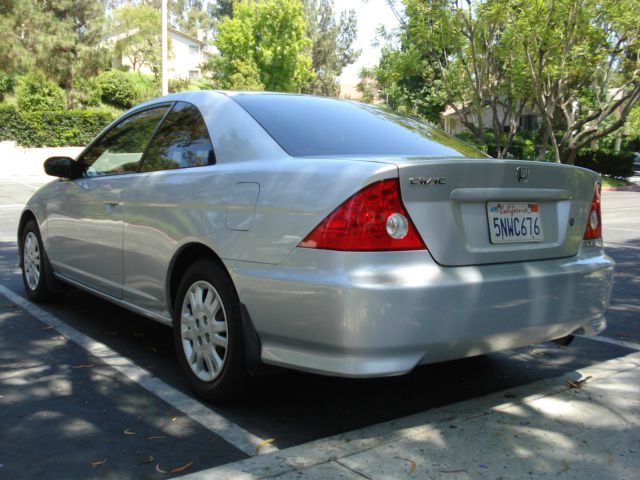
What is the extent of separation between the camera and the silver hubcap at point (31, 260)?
5.72m

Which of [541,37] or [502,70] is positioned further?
[502,70]

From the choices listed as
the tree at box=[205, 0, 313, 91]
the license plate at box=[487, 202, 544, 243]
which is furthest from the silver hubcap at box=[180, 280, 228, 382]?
the tree at box=[205, 0, 313, 91]

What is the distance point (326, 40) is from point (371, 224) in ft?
250

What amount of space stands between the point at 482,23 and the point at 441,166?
2024cm

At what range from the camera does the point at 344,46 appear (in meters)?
78.6

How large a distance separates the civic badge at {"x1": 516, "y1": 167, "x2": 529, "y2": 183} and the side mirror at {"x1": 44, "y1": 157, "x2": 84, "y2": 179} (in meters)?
3.25

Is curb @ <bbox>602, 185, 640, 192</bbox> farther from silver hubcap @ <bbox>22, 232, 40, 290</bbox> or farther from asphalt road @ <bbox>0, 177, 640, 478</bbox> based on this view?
silver hubcap @ <bbox>22, 232, 40, 290</bbox>

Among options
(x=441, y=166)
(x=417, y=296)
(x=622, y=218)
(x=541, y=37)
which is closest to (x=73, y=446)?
(x=417, y=296)

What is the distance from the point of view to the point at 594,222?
12.1 feet

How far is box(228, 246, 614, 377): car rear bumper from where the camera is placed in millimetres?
2799

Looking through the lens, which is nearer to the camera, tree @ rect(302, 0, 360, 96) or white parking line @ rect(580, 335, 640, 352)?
white parking line @ rect(580, 335, 640, 352)

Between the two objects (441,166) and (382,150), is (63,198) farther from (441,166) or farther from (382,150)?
(441,166)

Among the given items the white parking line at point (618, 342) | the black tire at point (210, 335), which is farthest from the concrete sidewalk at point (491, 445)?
the white parking line at point (618, 342)

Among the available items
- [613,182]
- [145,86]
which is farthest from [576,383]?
[145,86]
